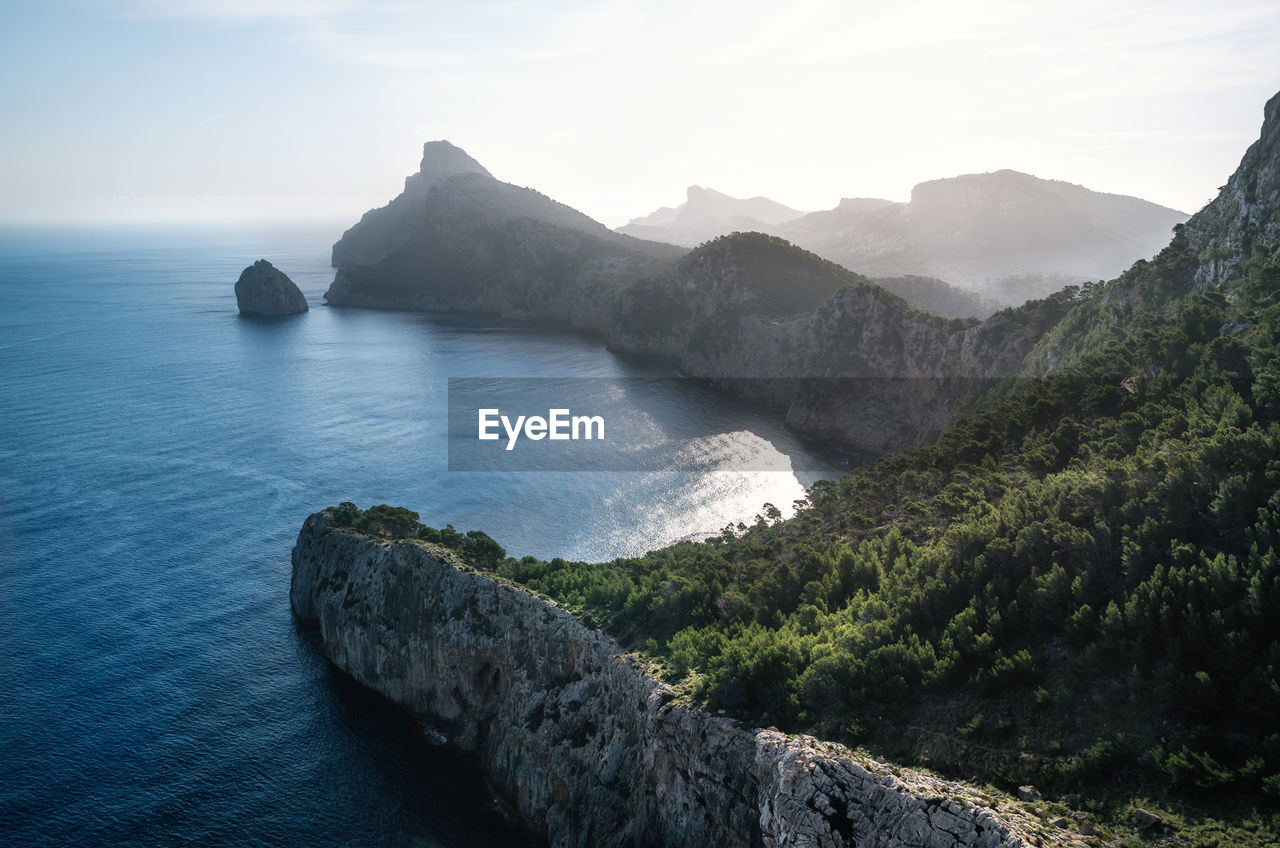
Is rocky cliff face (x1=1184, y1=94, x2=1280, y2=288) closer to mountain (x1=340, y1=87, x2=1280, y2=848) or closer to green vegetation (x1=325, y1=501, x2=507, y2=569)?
mountain (x1=340, y1=87, x2=1280, y2=848)

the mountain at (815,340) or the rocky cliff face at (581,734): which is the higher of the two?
the mountain at (815,340)

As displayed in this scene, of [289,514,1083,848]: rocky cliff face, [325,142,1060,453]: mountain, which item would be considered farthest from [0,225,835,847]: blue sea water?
[325,142,1060,453]: mountain

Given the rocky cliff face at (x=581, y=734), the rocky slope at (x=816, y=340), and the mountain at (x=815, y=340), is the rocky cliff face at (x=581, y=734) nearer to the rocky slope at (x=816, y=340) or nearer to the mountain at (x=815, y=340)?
the mountain at (x=815, y=340)

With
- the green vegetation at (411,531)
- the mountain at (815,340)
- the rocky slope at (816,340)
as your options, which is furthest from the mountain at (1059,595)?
the rocky slope at (816,340)

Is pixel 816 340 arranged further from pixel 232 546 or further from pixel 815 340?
pixel 232 546

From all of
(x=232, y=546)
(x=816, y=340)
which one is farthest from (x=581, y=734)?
(x=816, y=340)

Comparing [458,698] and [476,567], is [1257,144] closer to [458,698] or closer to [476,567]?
[476,567]

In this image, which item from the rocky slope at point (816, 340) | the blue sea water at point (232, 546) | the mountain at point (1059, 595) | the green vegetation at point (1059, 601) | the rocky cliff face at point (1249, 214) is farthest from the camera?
the rocky slope at point (816, 340)
